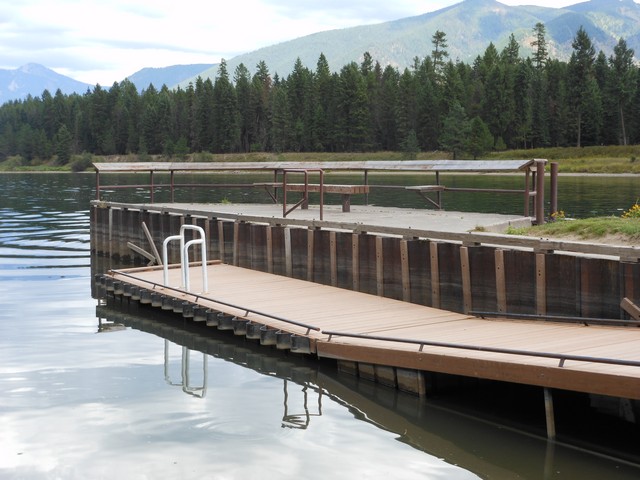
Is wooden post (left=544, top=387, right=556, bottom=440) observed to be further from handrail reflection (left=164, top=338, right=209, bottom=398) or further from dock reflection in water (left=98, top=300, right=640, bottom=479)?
handrail reflection (left=164, top=338, right=209, bottom=398)

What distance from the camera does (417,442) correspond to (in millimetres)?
11391

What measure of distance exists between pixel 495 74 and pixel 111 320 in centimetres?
10005

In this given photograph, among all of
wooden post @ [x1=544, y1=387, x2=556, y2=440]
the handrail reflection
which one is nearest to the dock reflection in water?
the handrail reflection

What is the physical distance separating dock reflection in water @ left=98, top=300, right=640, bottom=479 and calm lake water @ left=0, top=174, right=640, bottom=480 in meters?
0.02

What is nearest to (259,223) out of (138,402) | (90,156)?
(138,402)

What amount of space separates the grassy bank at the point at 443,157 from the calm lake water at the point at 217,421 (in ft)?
210

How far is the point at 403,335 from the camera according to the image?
13656 mm

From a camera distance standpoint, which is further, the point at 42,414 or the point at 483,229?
the point at 483,229

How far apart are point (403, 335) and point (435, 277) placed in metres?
2.83

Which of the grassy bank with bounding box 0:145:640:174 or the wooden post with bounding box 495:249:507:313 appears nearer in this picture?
the wooden post with bounding box 495:249:507:313

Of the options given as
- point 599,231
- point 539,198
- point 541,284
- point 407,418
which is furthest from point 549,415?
point 539,198

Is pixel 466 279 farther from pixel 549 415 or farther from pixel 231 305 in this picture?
pixel 549 415

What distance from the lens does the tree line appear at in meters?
107

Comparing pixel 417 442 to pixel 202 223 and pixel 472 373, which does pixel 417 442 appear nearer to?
pixel 472 373
